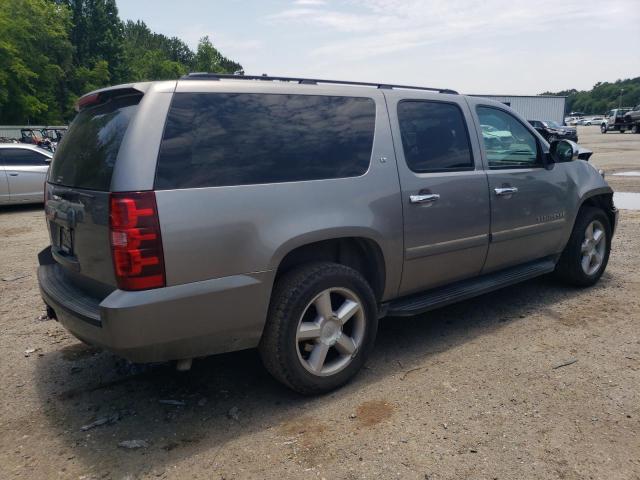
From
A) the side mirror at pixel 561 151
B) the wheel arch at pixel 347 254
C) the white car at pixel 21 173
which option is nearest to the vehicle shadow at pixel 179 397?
the wheel arch at pixel 347 254

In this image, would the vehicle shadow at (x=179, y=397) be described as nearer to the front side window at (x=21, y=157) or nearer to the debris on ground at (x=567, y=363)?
the debris on ground at (x=567, y=363)

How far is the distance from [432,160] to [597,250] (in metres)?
2.57

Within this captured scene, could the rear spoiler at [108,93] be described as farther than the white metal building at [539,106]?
No

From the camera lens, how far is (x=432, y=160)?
3.72 meters

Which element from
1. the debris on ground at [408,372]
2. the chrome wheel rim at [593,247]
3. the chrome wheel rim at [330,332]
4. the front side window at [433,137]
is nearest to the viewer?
the chrome wheel rim at [330,332]

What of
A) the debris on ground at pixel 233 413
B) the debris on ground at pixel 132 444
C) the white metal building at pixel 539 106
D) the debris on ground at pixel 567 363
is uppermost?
the white metal building at pixel 539 106

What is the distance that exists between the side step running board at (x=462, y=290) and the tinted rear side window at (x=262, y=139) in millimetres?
1027

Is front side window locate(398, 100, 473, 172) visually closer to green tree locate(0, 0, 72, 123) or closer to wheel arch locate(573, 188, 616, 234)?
wheel arch locate(573, 188, 616, 234)

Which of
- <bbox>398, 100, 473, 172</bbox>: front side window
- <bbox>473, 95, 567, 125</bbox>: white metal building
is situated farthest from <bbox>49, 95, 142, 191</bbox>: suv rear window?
<bbox>473, 95, 567, 125</bbox>: white metal building

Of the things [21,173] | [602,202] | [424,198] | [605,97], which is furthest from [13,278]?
[605,97]

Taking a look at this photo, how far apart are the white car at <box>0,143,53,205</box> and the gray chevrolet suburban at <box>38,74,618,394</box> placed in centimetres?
901

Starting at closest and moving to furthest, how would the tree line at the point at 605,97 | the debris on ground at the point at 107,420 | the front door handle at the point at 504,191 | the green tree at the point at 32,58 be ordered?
1. the debris on ground at the point at 107,420
2. the front door handle at the point at 504,191
3. the green tree at the point at 32,58
4. the tree line at the point at 605,97

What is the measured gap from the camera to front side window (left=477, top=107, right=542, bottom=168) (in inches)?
166

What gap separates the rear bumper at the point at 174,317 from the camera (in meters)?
2.52
